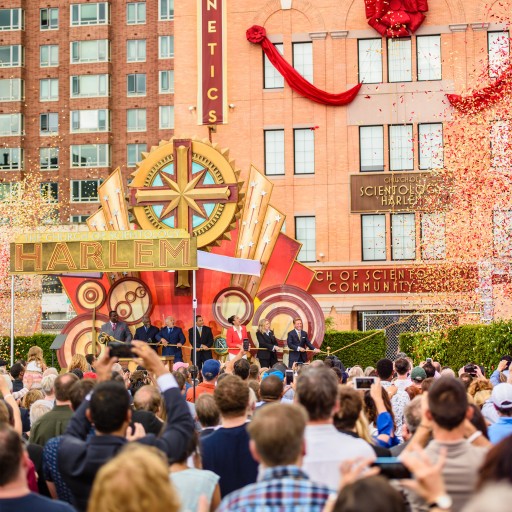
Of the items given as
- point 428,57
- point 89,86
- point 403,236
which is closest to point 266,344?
point 403,236

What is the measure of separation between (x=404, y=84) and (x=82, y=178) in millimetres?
34831

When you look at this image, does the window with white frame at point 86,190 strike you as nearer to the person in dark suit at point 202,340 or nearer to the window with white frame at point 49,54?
the window with white frame at point 49,54

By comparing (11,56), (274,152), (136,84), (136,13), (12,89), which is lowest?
(274,152)

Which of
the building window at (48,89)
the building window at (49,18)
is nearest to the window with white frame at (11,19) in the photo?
the building window at (49,18)

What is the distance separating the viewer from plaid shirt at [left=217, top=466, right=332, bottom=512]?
4.86 m

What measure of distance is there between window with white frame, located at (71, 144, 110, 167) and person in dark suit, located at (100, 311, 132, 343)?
45.9 metres

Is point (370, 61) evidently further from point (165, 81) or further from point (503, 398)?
point (503, 398)

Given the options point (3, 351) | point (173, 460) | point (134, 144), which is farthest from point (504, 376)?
point (134, 144)

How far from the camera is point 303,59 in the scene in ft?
140

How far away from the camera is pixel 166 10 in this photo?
72312mm

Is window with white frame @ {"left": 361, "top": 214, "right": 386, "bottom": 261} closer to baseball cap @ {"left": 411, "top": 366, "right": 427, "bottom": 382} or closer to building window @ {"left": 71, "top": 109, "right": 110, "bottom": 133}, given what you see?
baseball cap @ {"left": 411, "top": 366, "right": 427, "bottom": 382}

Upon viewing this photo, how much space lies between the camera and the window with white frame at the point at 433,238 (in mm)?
37219

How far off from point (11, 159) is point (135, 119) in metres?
8.91

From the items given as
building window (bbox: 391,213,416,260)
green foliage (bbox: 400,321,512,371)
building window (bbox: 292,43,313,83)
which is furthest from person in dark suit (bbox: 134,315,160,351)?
building window (bbox: 292,43,313,83)
